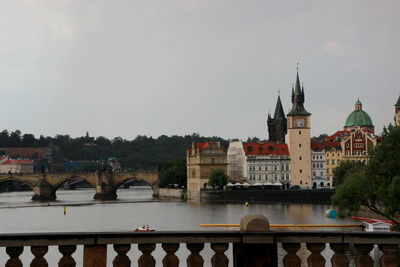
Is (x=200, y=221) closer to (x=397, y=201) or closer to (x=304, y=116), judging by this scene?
(x=397, y=201)

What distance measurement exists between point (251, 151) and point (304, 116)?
545 inches

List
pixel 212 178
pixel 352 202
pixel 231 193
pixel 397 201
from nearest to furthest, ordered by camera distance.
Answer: pixel 397 201 → pixel 352 202 → pixel 231 193 → pixel 212 178

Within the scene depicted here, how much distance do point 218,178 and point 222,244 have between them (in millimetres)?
112888

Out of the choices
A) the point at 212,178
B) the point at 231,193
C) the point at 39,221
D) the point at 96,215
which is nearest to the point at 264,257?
the point at 39,221

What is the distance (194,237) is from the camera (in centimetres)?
1061

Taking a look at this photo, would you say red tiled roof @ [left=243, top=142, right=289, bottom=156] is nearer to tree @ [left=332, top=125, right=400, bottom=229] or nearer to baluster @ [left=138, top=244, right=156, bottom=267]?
tree @ [left=332, top=125, right=400, bottom=229]

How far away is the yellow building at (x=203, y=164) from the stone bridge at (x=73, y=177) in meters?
15.2

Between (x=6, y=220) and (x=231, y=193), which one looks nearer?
(x=6, y=220)

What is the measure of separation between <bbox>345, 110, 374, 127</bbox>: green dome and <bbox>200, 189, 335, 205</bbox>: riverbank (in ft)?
143

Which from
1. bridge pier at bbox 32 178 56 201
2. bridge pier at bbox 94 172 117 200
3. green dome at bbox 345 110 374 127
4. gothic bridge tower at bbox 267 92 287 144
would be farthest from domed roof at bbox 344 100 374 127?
bridge pier at bbox 32 178 56 201

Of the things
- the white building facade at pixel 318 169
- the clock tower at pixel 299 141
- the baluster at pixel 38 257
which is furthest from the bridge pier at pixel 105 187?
the baluster at pixel 38 257

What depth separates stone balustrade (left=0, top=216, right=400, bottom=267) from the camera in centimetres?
1032

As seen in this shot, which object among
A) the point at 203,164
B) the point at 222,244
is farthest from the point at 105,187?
the point at 222,244

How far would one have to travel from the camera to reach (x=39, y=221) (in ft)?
260
